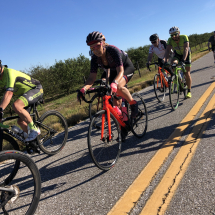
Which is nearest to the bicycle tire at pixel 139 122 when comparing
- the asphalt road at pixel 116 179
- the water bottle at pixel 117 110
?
the asphalt road at pixel 116 179

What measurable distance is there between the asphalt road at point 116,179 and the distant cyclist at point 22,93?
28.1 inches

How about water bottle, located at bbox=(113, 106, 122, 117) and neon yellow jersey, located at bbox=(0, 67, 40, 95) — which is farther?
water bottle, located at bbox=(113, 106, 122, 117)

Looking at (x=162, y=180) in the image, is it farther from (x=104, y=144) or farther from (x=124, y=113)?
(x=124, y=113)

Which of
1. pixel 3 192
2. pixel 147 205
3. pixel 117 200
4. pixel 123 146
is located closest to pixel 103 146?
pixel 123 146

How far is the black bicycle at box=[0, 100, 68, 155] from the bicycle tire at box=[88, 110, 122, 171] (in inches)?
53.0

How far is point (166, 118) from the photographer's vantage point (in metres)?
4.66

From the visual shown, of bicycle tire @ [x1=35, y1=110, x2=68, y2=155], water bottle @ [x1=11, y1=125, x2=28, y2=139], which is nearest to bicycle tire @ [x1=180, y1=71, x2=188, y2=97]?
bicycle tire @ [x1=35, y1=110, x2=68, y2=155]

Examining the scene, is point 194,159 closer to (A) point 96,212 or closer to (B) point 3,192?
(A) point 96,212

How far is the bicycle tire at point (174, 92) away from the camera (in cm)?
527

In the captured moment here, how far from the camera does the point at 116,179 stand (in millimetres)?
2500

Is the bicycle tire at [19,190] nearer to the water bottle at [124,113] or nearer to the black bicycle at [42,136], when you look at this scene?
the black bicycle at [42,136]

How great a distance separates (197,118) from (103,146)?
2.37 metres

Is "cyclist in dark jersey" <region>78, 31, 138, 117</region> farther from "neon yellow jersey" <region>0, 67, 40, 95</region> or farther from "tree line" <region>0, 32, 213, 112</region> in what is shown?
"tree line" <region>0, 32, 213, 112</region>

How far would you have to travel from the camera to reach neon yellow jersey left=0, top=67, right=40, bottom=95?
10.2 feet
